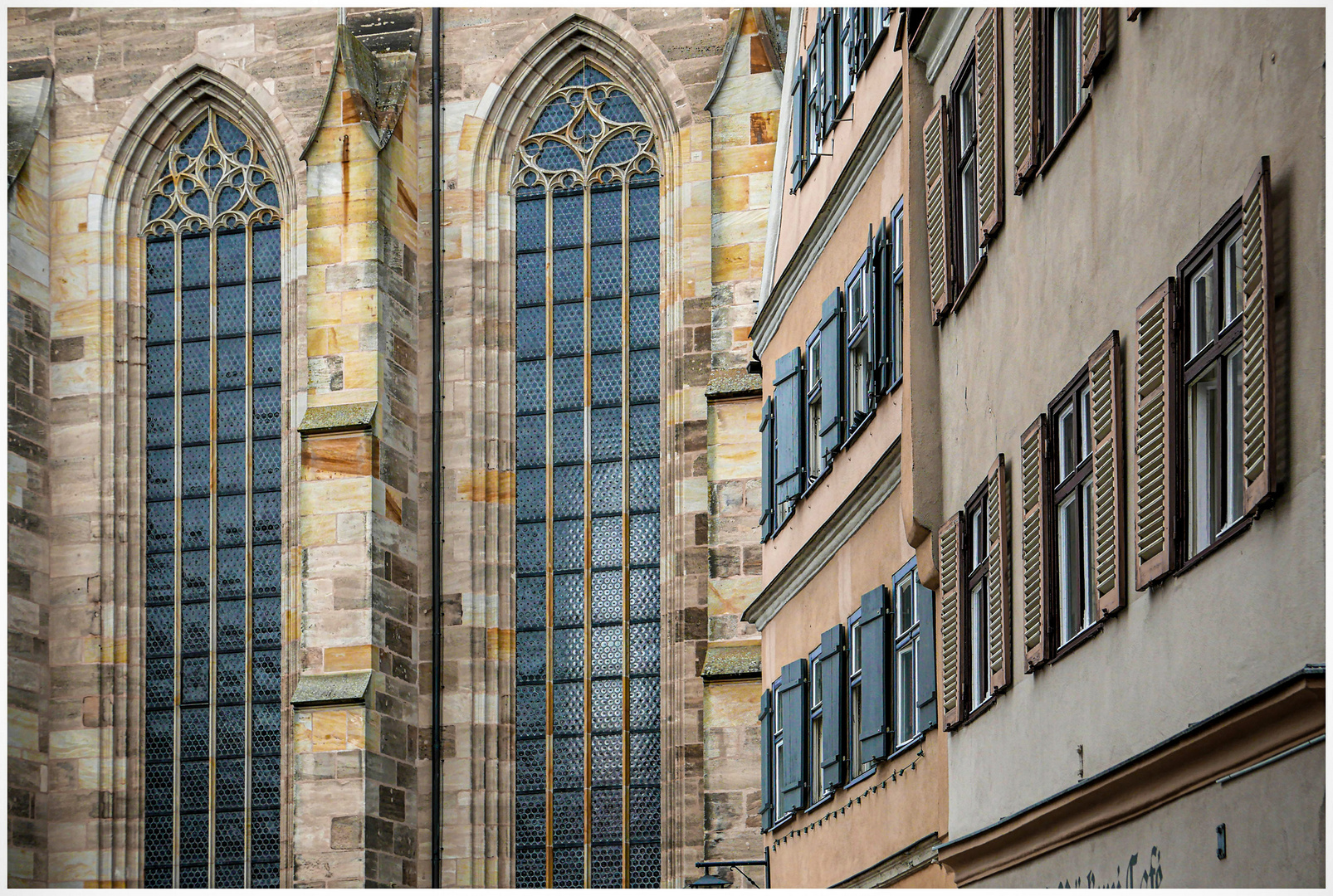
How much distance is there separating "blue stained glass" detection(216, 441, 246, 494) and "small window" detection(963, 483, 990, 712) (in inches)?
565

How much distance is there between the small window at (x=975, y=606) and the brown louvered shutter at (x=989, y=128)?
4.22 ft

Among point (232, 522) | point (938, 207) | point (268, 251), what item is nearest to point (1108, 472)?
point (938, 207)

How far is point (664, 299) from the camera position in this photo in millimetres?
22641

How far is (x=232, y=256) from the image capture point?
24.0 metres

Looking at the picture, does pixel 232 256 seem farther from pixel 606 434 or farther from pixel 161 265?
pixel 606 434

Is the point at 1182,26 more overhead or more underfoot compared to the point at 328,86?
more underfoot

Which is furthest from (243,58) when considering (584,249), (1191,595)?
(1191,595)

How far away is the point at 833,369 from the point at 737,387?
21.1ft

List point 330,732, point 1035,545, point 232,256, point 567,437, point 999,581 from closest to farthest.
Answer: point 1035,545 → point 999,581 → point 330,732 → point 567,437 → point 232,256

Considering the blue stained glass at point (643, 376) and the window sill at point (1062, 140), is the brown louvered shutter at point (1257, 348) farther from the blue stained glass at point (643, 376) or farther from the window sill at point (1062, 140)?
the blue stained glass at point (643, 376)

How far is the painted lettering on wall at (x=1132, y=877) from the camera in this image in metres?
7.21

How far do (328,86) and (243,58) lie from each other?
76.7 inches

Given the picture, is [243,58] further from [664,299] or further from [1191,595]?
[1191,595]

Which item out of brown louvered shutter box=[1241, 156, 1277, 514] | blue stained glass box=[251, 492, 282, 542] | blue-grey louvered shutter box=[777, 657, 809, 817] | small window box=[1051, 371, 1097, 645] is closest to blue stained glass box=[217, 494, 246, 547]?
blue stained glass box=[251, 492, 282, 542]
